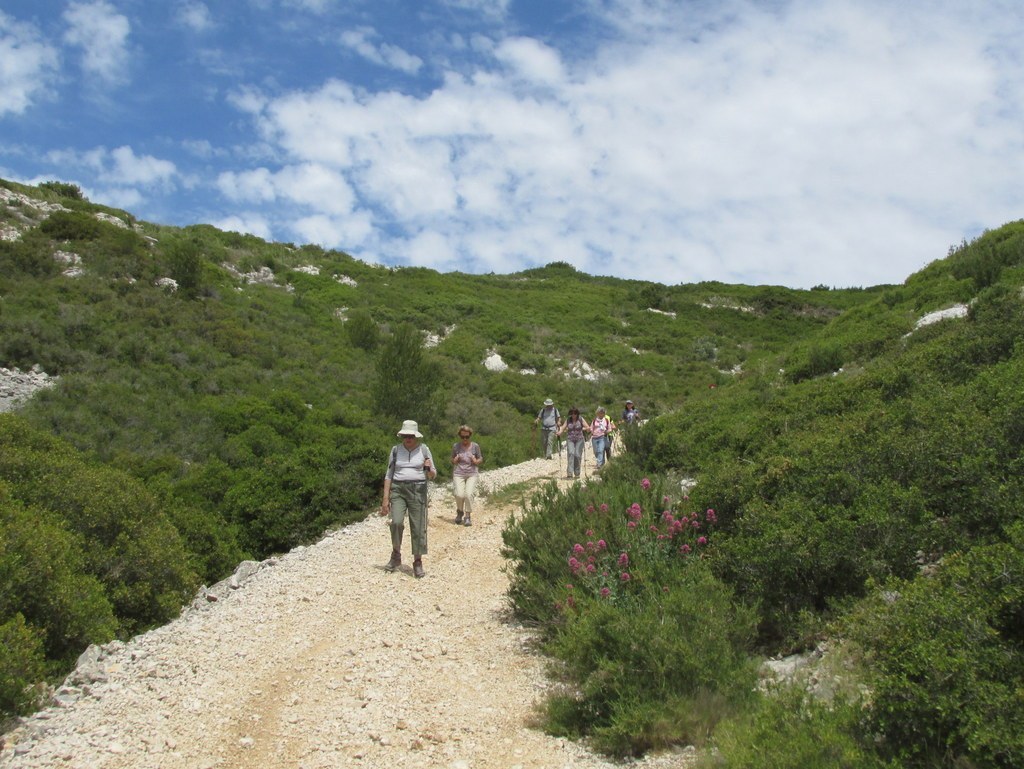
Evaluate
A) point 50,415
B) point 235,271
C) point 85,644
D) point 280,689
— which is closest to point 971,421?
point 280,689

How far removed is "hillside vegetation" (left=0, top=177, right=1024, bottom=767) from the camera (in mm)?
3516

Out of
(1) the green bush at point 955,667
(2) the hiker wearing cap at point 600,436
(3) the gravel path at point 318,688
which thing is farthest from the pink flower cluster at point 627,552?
(2) the hiker wearing cap at point 600,436

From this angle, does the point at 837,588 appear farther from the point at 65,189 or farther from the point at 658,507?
the point at 65,189

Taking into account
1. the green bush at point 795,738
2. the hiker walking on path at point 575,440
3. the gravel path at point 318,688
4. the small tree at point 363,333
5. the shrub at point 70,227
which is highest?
the shrub at point 70,227

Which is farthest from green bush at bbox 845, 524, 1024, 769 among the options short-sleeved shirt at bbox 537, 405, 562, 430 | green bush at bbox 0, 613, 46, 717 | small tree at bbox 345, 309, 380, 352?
small tree at bbox 345, 309, 380, 352

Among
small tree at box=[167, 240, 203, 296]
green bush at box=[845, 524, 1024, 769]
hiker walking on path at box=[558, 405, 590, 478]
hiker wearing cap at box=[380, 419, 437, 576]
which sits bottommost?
green bush at box=[845, 524, 1024, 769]

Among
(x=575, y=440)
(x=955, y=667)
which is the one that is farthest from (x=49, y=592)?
(x=575, y=440)

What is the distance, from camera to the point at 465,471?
1080 centimetres

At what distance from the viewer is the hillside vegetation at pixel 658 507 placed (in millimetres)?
3516

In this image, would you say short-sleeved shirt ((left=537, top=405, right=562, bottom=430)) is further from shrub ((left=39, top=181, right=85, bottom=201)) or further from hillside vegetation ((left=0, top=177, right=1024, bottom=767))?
shrub ((left=39, top=181, right=85, bottom=201))

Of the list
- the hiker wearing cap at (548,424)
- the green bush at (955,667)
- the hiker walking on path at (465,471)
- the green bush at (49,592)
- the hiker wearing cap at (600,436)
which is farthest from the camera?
the hiker wearing cap at (548,424)

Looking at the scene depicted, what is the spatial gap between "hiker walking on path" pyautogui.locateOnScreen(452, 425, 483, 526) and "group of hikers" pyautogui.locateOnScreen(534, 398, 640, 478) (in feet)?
11.6

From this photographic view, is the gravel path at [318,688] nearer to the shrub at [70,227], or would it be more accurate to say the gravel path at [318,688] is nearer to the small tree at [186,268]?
the small tree at [186,268]

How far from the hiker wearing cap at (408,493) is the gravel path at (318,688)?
0.45 m
